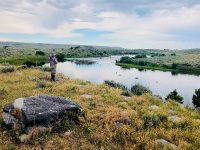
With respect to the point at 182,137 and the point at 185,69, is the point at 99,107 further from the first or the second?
the point at 185,69

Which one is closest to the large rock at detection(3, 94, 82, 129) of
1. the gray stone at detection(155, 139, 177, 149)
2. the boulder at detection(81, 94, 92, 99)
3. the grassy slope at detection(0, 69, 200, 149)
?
the grassy slope at detection(0, 69, 200, 149)

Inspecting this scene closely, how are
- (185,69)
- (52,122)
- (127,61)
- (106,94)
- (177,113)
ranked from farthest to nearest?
1. (127,61)
2. (185,69)
3. (106,94)
4. (177,113)
5. (52,122)

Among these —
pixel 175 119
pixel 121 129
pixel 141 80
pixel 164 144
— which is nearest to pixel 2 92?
pixel 121 129

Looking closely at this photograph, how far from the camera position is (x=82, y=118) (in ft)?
56.6

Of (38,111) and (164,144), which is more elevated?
(38,111)

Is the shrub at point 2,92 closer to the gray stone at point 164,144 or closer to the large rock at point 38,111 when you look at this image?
the large rock at point 38,111

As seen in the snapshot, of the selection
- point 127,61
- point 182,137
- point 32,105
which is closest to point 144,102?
point 182,137

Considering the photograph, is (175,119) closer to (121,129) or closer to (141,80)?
(121,129)

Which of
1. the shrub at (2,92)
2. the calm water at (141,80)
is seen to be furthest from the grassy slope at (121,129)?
the calm water at (141,80)

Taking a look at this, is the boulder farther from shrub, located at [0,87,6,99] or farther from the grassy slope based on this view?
shrub, located at [0,87,6,99]

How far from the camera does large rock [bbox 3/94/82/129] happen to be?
626 inches

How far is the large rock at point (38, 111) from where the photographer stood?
15.9 meters

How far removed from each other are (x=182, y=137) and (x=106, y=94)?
29.4ft

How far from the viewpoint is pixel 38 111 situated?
16.1 metres
